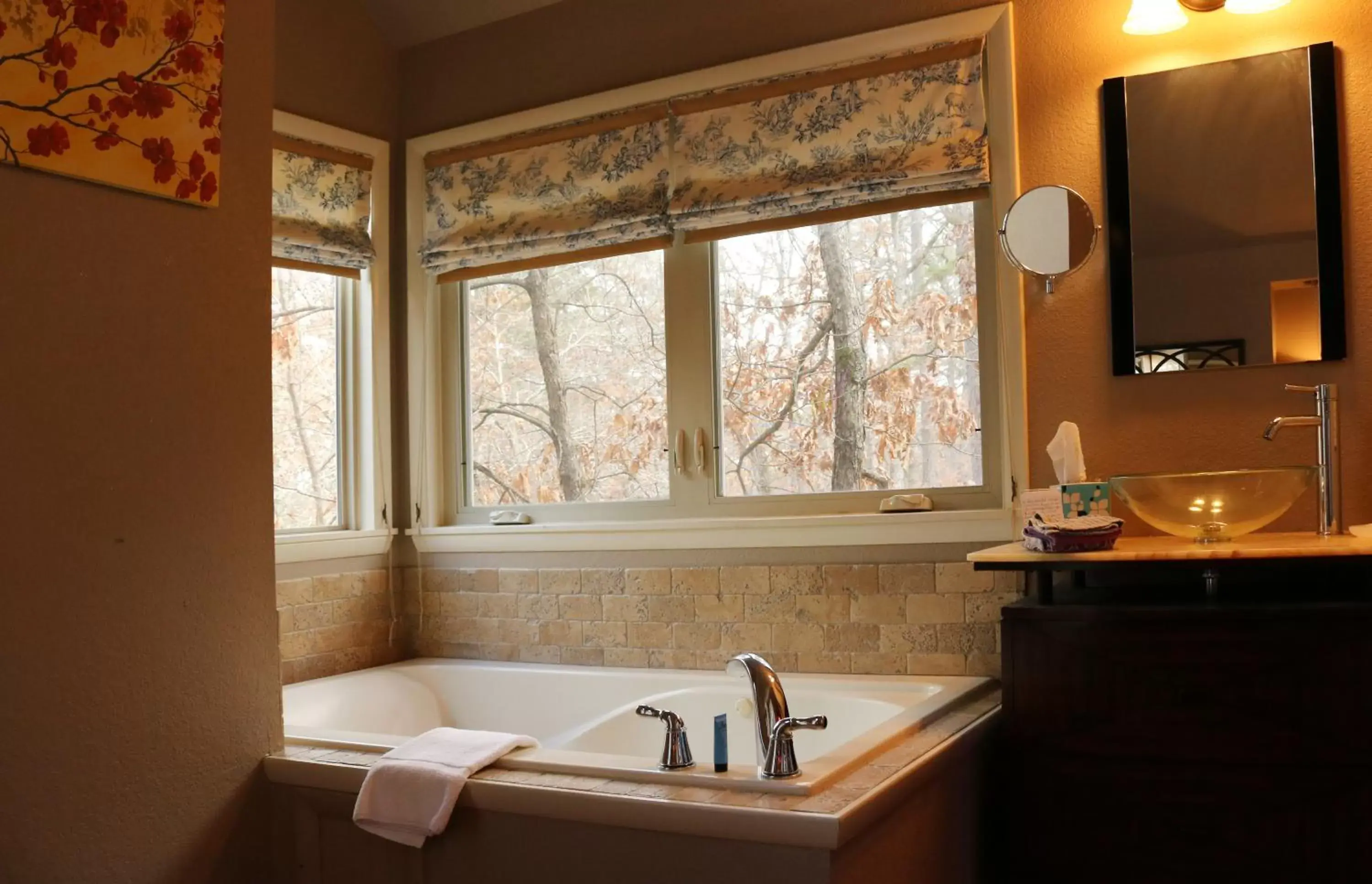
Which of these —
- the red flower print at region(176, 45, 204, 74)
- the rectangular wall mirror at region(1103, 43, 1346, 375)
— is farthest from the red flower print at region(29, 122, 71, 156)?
the rectangular wall mirror at region(1103, 43, 1346, 375)

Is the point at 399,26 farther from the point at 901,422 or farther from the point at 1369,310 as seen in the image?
the point at 1369,310

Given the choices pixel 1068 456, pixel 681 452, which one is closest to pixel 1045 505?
pixel 1068 456

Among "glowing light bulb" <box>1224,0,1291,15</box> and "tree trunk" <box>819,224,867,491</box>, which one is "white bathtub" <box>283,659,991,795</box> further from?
"glowing light bulb" <box>1224,0,1291,15</box>

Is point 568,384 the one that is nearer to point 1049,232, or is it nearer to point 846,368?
point 846,368

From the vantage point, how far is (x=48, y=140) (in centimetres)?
199

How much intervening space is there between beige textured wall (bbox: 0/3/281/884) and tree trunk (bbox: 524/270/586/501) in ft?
4.38

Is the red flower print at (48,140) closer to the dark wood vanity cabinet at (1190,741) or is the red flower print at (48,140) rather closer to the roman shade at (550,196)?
the roman shade at (550,196)

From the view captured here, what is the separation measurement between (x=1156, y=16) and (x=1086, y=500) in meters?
1.16

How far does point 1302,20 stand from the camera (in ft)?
8.80

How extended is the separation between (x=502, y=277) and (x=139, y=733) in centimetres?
203

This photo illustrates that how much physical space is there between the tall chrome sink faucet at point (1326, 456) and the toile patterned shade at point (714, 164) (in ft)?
3.10

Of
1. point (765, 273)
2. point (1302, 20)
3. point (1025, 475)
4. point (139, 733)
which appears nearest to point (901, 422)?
point (1025, 475)

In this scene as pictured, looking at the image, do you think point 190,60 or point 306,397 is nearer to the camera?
point 190,60

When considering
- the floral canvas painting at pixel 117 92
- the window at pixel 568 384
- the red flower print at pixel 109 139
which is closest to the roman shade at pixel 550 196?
the window at pixel 568 384
